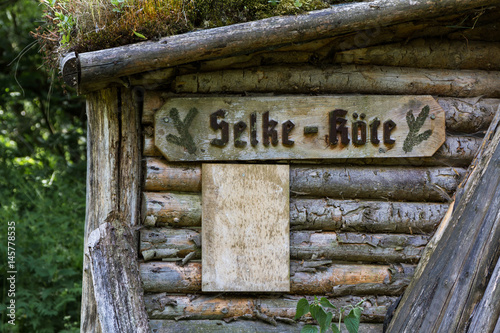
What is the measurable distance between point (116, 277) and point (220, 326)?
0.83 m

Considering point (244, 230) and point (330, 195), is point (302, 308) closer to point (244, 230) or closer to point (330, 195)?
point (244, 230)

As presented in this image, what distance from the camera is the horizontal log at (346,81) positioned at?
11.5 ft

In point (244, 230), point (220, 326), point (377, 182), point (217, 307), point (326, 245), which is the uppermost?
point (377, 182)

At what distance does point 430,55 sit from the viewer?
3.75m

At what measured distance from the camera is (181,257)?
11.3 ft

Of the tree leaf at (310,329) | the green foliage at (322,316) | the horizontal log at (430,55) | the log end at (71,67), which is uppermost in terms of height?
the horizontal log at (430,55)

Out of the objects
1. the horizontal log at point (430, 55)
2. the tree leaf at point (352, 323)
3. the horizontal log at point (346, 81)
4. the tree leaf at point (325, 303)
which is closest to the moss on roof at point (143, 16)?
the horizontal log at point (346, 81)

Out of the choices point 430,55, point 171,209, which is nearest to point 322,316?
point 171,209

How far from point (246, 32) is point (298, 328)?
2170 millimetres

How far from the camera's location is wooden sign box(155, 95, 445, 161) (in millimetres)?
3414

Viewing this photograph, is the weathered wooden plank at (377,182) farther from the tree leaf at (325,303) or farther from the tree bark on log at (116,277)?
the tree bark on log at (116,277)

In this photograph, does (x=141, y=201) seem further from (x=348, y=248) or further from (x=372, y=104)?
(x=372, y=104)

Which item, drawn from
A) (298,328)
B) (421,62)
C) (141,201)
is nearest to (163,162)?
(141,201)

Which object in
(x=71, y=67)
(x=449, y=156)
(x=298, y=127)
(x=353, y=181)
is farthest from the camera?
(x=449, y=156)
